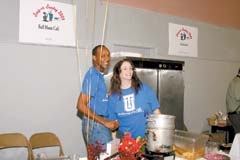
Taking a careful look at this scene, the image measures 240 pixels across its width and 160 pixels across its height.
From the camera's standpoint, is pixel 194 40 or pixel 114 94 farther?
pixel 194 40

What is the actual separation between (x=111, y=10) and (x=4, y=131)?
202 cm

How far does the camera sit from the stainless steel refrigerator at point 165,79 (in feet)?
12.7

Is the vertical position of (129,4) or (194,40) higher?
(129,4)

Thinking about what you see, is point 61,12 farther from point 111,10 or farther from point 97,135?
point 97,135

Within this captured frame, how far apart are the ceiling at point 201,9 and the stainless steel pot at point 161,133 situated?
2.56 m

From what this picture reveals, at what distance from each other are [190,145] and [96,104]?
3.55 feet

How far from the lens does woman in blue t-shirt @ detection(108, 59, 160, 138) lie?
8.85 ft

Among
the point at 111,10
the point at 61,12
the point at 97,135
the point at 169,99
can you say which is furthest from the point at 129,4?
the point at 97,135

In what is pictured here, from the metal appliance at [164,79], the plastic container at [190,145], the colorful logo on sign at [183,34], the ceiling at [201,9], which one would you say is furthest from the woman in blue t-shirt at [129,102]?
the colorful logo on sign at [183,34]

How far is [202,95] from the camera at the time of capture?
17.5 ft

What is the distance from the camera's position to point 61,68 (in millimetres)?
3660

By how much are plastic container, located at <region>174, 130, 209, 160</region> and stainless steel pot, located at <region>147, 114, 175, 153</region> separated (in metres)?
0.28

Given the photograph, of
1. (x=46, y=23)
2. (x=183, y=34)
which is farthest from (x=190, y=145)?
(x=183, y=34)

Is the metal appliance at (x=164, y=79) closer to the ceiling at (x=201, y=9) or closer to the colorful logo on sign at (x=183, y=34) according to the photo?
the colorful logo on sign at (x=183, y=34)
